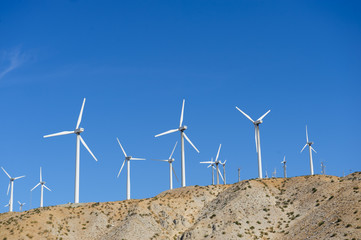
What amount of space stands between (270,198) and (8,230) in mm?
67432

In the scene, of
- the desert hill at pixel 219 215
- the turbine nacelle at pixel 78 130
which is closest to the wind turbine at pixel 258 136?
the desert hill at pixel 219 215

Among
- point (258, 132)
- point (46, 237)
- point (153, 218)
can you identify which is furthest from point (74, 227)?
point (258, 132)

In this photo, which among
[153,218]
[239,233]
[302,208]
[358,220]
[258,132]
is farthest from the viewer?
[258,132]

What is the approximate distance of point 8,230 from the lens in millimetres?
124250

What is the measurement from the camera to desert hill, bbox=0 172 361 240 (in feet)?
376

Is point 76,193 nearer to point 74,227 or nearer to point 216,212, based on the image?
point 74,227

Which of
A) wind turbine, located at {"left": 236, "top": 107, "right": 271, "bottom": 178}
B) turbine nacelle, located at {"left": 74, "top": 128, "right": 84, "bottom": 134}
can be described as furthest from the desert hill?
turbine nacelle, located at {"left": 74, "top": 128, "right": 84, "bottom": 134}

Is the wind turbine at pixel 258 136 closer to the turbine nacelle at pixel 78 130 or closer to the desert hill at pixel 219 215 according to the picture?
the desert hill at pixel 219 215

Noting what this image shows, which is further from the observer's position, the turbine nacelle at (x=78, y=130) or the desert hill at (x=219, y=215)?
the turbine nacelle at (x=78, y=130)

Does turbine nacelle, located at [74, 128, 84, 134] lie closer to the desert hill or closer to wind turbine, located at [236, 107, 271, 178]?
the desert hill

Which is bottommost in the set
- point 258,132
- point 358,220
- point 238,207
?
point 358,220

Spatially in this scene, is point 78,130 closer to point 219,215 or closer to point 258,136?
point 219,215

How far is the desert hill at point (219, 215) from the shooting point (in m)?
115

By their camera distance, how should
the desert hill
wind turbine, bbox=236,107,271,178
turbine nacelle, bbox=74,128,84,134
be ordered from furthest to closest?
turbine nacelle, bbox=74,128,84,134 → wind turbine, bbox=236,107,271,178 → the desert hill
